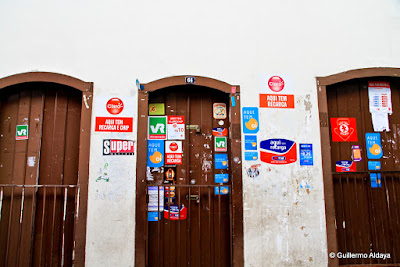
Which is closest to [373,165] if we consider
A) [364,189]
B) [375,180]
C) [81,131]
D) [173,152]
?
[375,180]

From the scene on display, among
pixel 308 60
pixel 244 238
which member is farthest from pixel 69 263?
pixel 308 60

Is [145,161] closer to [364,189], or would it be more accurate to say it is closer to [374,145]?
[364,189]

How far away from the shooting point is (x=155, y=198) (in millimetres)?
3260

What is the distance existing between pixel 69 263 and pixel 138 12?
3.52 meters

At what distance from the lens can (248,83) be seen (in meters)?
3.37

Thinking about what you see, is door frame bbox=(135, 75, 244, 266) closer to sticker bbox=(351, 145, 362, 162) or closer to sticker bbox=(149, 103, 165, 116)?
sticker bbox=(149, 103, 165, 116)

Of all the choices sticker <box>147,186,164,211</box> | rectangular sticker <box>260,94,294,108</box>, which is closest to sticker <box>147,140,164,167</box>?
sticker <box>147,186,164,211</box>

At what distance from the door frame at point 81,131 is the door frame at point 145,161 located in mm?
657

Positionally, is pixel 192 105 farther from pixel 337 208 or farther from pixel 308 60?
pixel 337 208

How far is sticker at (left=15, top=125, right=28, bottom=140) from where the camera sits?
3312mm

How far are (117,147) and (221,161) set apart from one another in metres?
1.43

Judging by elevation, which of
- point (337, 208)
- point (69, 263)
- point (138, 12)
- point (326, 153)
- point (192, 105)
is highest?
point (138, 12)

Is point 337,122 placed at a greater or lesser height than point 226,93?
lesser

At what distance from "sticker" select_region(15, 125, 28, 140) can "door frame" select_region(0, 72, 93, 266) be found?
577 millimetres
